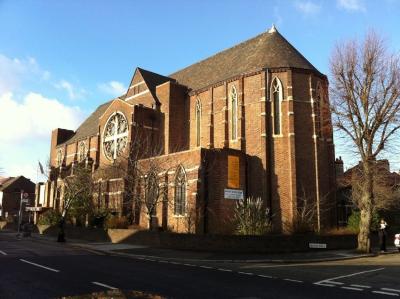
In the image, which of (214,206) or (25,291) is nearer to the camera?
(25,291)

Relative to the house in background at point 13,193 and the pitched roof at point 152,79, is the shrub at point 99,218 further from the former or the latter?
the house in background at point 13,193

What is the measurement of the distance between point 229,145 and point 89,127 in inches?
1130

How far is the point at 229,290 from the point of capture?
10.4m

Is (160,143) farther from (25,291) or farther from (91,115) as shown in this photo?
(25,291)

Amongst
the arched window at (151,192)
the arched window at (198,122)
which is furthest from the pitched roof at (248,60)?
the arched window at (151,192)

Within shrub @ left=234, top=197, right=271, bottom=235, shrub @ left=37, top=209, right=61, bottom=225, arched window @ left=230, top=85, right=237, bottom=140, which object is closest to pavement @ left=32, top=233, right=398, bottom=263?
shrub @ left=234, top=197, right=271, bottom=235

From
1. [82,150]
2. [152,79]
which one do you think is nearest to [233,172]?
[152,79]

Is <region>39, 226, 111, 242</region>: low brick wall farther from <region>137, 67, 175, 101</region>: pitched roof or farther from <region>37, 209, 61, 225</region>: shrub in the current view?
<region>137, 67, 175, 101</region>: pitched roof

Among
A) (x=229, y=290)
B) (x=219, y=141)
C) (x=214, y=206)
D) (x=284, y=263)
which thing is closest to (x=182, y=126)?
(x=219, y=141)

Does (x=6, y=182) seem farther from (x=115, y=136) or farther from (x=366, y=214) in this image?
(x=366, y=214)

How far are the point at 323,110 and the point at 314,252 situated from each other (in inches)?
395

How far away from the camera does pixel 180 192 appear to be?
32062 millimetres

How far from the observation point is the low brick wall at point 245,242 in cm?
2305

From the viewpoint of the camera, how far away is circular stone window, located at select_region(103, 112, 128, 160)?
41.7 meters
